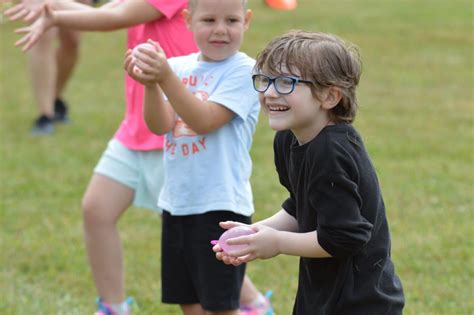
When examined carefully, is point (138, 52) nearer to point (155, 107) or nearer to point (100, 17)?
point (155, 107)

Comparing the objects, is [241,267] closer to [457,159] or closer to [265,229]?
[265,229]

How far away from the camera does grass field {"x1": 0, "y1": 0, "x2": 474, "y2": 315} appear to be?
4789 mm

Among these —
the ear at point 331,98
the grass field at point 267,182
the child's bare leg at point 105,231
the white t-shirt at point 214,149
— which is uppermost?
the ear at point 331,98

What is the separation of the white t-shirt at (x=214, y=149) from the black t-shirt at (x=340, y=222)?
0.67 metres

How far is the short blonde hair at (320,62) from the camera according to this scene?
8.59 ft

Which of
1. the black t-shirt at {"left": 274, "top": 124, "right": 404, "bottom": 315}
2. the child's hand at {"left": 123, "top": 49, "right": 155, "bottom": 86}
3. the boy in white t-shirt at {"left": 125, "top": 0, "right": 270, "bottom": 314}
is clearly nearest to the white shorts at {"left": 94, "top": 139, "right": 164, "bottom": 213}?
the boy in white t-shirt at {"left": 125, "top": 0, "right": 270, "bottom": 314}

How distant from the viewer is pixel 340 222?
2512 mm

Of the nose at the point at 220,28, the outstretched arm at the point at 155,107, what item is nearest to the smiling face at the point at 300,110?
the outstretched arm at the point at 155,107

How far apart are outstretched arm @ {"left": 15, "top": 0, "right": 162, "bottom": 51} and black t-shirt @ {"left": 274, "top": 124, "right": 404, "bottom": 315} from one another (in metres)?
1.19

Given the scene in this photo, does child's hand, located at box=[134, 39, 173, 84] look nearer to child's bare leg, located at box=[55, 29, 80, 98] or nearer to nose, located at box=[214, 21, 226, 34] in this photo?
A: nose, located at box=[214, 21, 226, 34]

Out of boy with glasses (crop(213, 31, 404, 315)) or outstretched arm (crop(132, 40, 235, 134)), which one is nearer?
boy with glasses (crop(213, 31, 404, 315))

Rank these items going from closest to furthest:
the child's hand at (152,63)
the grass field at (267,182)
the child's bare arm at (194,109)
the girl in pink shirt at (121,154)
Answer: the child's hand at (152,63) → the child's bare arm at (194,109) → the girl in pink shirt at (121,154) → the grass field at (267,182)

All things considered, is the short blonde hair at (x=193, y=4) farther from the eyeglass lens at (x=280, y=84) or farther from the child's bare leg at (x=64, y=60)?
the child's bare leg at (x=64, y=60)

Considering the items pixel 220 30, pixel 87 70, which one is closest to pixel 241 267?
pixel 220 30
